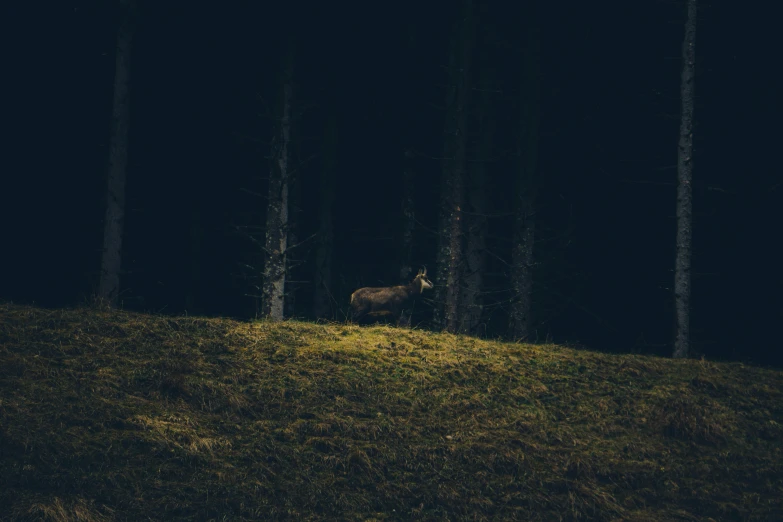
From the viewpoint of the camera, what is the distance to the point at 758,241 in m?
23.4

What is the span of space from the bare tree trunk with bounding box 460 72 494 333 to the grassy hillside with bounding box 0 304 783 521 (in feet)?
21.4

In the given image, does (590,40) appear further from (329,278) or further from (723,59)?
(329,278)

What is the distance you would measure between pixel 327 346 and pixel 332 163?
43.6ft

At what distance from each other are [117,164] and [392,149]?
10.8 metres

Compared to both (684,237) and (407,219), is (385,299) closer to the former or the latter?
(407,219)

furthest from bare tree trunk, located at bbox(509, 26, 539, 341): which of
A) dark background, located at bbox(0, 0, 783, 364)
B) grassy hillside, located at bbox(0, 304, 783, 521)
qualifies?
grassy hillside, located at bbox(0, 304, 783, 521)

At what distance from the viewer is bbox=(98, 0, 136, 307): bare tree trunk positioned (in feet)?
67.9

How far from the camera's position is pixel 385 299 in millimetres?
19141

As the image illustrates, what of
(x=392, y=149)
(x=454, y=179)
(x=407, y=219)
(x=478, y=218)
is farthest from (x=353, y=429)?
(x=392, y=149)

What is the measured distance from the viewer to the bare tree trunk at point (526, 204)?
2144 cm

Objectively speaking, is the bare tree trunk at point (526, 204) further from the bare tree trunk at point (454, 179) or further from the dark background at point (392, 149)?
the bare tree trunk at point (454, 179)

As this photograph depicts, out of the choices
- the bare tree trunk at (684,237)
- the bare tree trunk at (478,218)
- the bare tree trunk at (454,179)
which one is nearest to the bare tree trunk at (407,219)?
the bare tree trunk at (478,218)

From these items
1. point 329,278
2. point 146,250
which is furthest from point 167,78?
point 329,278

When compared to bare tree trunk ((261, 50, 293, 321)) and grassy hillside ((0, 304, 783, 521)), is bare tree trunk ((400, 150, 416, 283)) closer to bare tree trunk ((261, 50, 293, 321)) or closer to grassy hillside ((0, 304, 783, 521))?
bare tree trunk ((261, 50, 293, 321))
